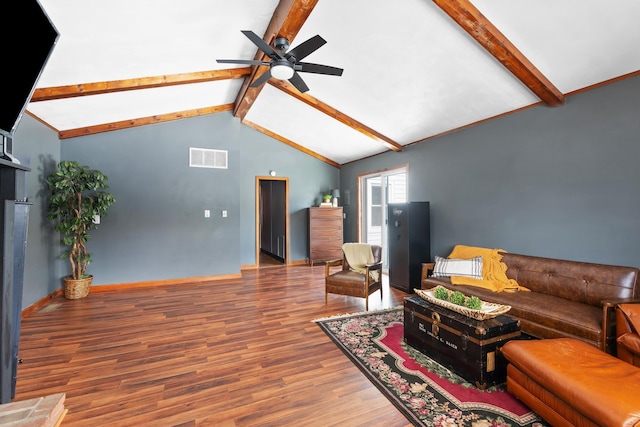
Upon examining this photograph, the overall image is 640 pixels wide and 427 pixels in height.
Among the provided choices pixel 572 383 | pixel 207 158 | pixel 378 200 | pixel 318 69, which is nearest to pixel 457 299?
pixel 572 383

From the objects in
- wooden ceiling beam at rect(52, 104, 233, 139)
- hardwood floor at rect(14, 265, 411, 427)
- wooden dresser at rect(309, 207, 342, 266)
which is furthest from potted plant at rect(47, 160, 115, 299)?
wooden dresser at rect(309, 207, 342, 266)

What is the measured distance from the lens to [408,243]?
4535 millimetres

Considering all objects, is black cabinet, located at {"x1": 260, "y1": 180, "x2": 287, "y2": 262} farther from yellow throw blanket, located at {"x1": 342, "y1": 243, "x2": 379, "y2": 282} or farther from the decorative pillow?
the decorative pillow

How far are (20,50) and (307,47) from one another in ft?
6.46

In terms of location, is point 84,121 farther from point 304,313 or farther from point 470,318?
point 470,318

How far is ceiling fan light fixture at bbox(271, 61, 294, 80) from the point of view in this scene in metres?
2.74

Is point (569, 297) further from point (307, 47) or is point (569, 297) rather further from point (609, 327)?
point (307, 47)

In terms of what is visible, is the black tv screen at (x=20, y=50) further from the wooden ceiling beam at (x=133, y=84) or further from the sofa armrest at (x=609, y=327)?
the sofa armrest at (x=609, y=327)

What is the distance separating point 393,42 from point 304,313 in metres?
3.30

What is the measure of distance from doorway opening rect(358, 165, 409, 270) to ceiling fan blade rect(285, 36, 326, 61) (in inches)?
→ 146

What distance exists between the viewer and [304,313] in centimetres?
361

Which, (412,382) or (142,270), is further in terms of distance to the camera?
(142,270)

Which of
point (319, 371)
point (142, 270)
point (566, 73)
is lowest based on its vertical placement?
point (319, 371)

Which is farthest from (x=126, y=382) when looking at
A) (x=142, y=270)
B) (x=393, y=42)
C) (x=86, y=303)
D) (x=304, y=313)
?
(x=393, y=42)
